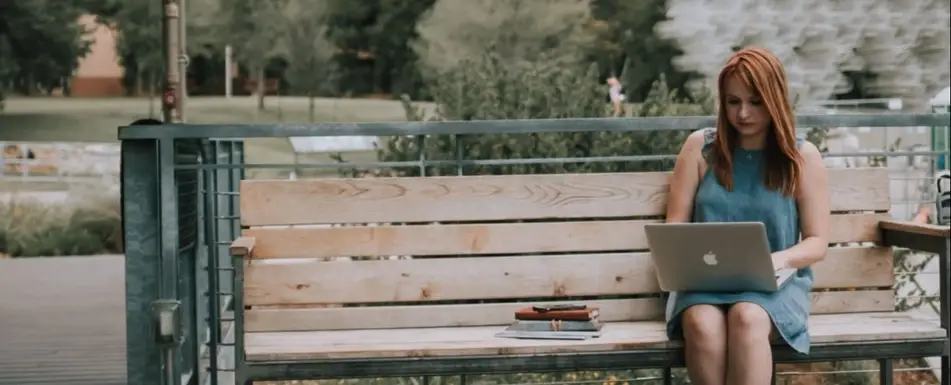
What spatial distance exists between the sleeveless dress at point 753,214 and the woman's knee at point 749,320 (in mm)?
78

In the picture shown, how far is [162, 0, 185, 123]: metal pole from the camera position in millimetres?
8609

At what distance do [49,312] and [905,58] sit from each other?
20.1 ft

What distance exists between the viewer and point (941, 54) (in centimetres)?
932

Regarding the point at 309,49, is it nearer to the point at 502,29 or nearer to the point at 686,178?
the point at 502,29

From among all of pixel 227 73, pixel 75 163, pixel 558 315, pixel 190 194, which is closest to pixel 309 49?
pixel 227 73

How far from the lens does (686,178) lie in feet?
11.1

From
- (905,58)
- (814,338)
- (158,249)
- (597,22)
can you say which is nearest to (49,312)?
(158,249)

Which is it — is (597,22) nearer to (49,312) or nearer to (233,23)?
(233,23)

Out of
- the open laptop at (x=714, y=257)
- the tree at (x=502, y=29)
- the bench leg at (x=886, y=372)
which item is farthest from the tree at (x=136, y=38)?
the bench leg at (x=886, y=372)

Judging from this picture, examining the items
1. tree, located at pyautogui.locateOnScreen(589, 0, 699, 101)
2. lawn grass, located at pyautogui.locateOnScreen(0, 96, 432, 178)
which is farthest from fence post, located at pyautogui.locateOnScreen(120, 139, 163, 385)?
tree, located at pyautogui.locateOnScreen(589, 0, 699, 101)

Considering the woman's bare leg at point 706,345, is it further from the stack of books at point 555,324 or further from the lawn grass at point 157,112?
the lawn grass at point 157,112

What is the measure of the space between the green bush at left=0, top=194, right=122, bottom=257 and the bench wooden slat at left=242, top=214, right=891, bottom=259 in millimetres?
4253

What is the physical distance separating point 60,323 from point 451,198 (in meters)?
3.18

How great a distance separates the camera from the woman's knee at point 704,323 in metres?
3.06
